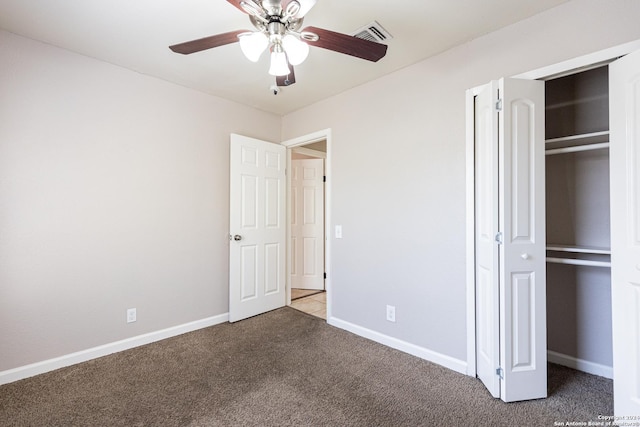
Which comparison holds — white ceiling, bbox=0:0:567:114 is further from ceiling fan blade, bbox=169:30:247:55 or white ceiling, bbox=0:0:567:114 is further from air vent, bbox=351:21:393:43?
ceiling fan blade, bbox=169:30:247:55

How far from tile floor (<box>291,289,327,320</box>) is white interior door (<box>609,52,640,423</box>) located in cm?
244

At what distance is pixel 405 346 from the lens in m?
2.54

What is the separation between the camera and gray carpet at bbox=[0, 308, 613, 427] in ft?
5.54

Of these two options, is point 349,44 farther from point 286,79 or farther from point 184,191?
point 184,191

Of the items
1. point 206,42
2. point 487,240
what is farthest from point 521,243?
point 206,42

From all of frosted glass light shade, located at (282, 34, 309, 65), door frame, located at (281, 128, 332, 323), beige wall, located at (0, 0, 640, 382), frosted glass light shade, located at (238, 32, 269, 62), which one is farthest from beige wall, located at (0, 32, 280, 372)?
frosted glass light shade, located at (282, 34, 309, 65)

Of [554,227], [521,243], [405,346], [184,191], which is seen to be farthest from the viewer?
[184,191]

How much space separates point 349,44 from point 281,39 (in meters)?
0.36

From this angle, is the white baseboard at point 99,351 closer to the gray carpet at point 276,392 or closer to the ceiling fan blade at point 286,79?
the gray carpet at point 276,392

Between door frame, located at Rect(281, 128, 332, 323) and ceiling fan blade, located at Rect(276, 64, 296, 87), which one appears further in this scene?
door frame, located at Rect(281, 128, 332, 323)

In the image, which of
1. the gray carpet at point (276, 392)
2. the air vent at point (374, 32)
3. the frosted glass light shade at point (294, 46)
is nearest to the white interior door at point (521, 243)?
the gray carpet at point (276, 392)

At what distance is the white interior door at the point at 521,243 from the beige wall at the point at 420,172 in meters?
0.38

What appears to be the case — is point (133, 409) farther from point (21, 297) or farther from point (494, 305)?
point (494, 305)

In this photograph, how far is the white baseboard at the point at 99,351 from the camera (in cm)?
209
